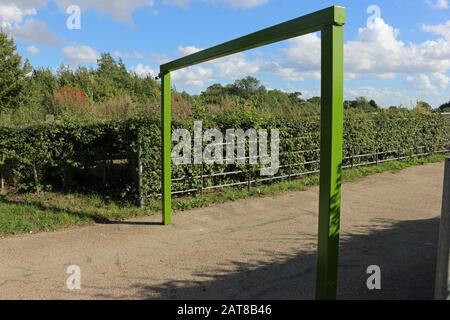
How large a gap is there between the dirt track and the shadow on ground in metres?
0.01

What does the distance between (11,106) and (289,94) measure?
50.3 ft

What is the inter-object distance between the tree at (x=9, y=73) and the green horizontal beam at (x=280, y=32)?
20644 millimetres

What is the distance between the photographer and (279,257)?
532cm

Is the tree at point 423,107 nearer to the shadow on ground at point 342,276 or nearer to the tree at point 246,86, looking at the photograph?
the tree at point 246,86

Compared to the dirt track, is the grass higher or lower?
higher

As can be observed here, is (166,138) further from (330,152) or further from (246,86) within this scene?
(246,86)

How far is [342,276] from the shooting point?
4.58 meters

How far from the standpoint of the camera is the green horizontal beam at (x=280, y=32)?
3.15 m

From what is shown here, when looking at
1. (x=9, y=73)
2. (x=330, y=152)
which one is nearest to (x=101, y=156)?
(x=330, y=152)

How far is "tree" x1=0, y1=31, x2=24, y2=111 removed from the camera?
75.0 feet

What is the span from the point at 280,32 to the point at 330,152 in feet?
4.19

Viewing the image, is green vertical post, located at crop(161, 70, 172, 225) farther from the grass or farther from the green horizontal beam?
the green horizontal beam

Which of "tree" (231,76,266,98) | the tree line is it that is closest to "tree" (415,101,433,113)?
the tree line
